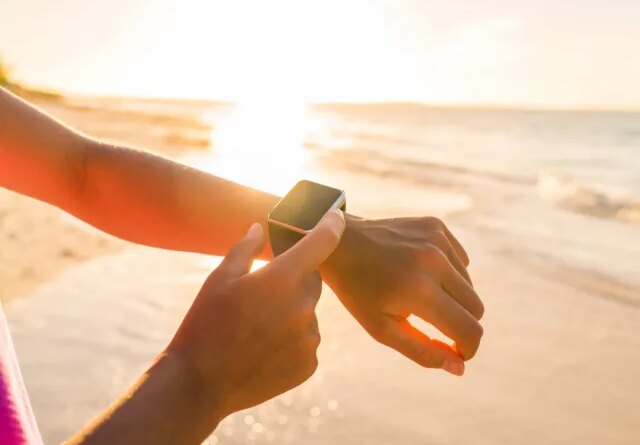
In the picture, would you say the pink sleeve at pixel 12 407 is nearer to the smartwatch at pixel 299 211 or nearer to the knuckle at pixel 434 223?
the smartwatch at pixel 299 211

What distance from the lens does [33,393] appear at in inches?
108

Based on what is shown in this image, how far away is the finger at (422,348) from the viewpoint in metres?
1.14

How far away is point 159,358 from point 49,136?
0.72 meters

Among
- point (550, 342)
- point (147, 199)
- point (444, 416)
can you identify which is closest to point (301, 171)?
point (550, 342)

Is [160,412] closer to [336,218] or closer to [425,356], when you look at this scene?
[336,218]

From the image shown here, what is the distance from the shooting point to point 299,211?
109cm

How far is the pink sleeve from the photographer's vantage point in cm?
87

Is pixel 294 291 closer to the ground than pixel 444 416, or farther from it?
farther from it

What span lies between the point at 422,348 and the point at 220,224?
1.63 feet

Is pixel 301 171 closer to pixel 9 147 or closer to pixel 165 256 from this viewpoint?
pixel 165 256

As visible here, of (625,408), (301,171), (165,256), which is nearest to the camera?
(625,408)

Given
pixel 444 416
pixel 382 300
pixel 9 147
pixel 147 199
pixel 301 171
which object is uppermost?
pixel 9 147

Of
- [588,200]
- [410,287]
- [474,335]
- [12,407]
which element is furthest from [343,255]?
[588,200]

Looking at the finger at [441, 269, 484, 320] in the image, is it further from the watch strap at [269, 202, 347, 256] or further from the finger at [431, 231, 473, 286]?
the watch strap at [269, 202, 347, 256]
